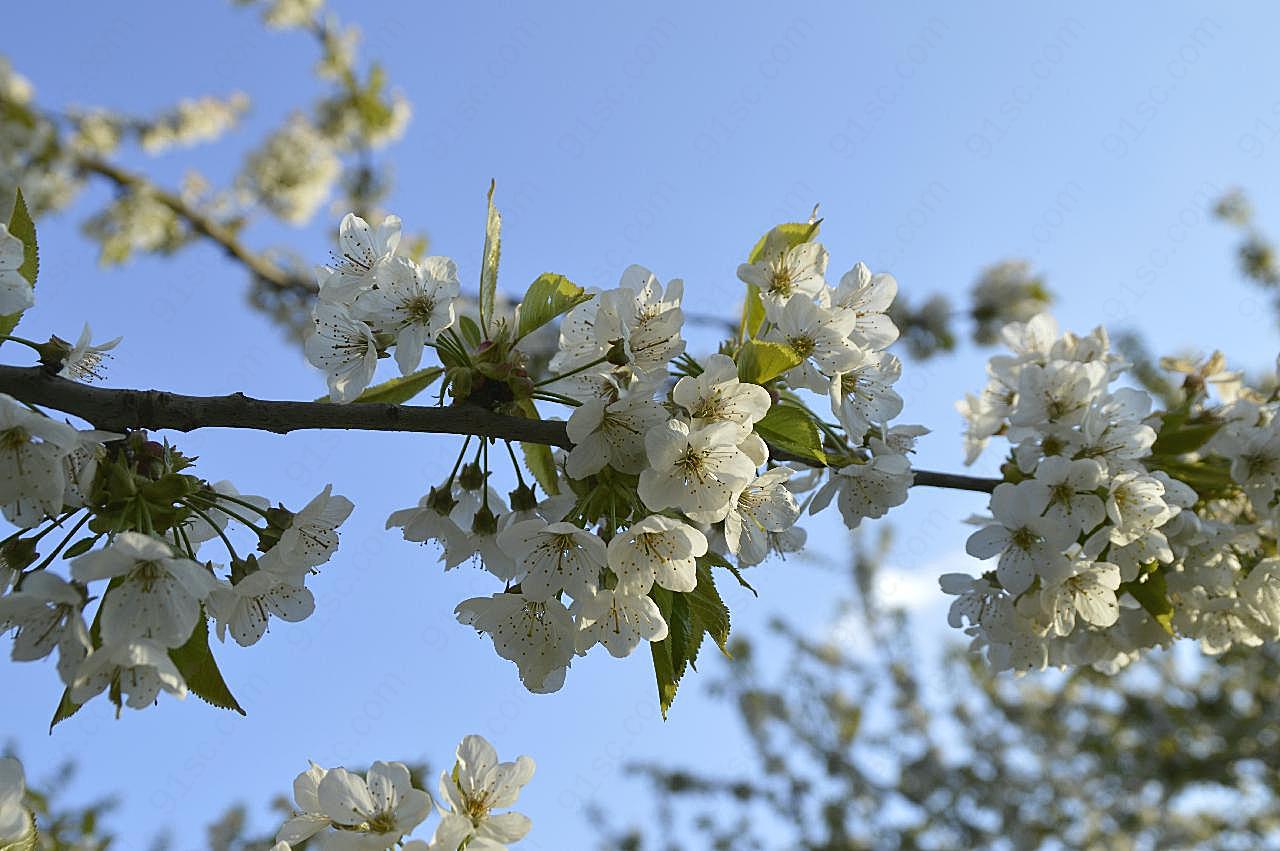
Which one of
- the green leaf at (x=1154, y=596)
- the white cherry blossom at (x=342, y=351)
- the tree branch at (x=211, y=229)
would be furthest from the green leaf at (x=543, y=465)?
the tree branch at (x=211, y=229)

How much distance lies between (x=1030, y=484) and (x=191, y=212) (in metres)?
5.53

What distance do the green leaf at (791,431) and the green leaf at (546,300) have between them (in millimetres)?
358

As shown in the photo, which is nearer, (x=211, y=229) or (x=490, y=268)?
(x=490, y=268)

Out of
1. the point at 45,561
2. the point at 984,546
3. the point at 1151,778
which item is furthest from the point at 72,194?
the point at 1151,778

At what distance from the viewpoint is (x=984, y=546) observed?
1.87 metres

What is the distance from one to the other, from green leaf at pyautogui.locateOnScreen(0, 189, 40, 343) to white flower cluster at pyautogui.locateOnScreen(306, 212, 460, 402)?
0.39 meters

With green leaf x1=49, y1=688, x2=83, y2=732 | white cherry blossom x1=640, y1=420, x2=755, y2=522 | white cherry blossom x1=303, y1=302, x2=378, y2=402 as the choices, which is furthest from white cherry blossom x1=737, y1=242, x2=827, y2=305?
green leaf x1=49, y1=688, x2=83, y2=732

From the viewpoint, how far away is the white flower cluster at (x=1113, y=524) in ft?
5.88

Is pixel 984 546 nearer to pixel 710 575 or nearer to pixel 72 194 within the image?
pixel 710 575

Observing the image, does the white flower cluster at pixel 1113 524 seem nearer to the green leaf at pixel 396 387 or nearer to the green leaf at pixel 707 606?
the green leaf at pixel 707 606

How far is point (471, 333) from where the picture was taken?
153 cm

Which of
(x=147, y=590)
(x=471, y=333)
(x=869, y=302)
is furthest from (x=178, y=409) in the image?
(x=869, y=302)

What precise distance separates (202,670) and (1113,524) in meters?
1.63

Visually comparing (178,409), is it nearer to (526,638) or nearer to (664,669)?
(526,638)
